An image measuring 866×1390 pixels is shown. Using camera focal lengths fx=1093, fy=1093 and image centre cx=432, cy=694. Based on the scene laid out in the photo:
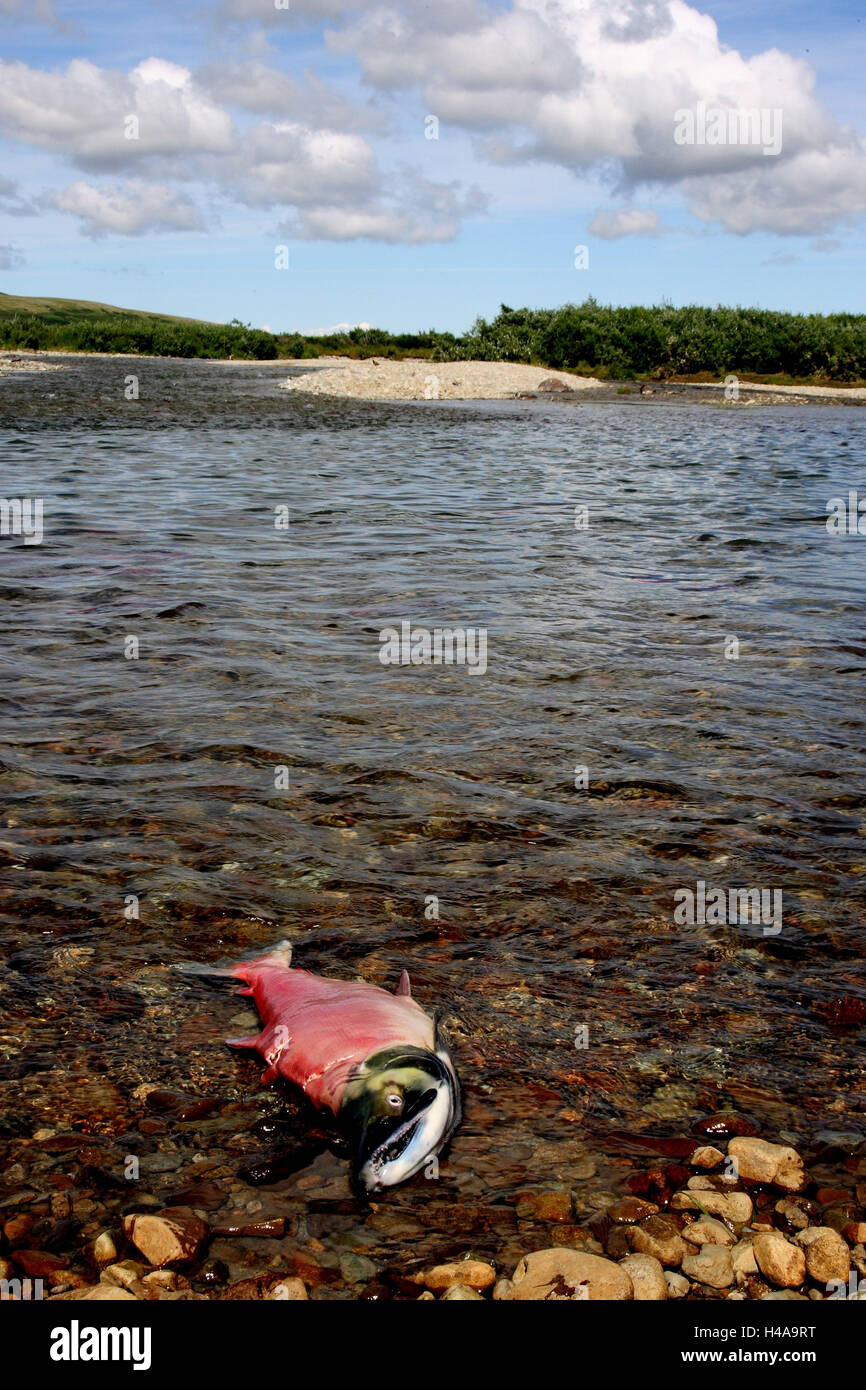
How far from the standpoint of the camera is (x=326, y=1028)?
161 inches

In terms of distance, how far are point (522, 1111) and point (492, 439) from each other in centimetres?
2773

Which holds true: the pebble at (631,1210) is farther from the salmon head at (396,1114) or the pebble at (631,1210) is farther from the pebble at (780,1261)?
the salmon head at (396,1114)

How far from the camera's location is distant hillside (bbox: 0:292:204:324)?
11581 centimetres

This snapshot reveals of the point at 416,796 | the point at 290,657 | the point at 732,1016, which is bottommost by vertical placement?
the point at 732,1016

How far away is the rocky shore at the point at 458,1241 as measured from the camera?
3.24 m

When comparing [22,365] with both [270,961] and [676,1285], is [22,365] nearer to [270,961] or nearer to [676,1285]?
[270,961]

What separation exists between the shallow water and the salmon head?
6.7 inches

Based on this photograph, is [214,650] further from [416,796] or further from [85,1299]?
[85,1299]

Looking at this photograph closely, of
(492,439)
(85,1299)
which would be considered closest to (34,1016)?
(85,1299)

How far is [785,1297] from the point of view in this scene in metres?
3.25

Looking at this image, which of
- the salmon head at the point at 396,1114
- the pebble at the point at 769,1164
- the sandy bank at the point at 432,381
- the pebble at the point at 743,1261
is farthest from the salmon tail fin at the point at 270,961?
the sandy bank at the point at 432,381

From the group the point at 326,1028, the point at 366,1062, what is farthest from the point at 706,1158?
the point at 326,1028

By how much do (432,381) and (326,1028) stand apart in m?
46.3

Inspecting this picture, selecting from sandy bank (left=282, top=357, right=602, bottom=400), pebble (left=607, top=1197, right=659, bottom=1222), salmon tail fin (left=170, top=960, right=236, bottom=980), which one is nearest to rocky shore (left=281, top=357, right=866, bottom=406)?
sandy bank (left=282, top=357, right=602, bottom=400)
